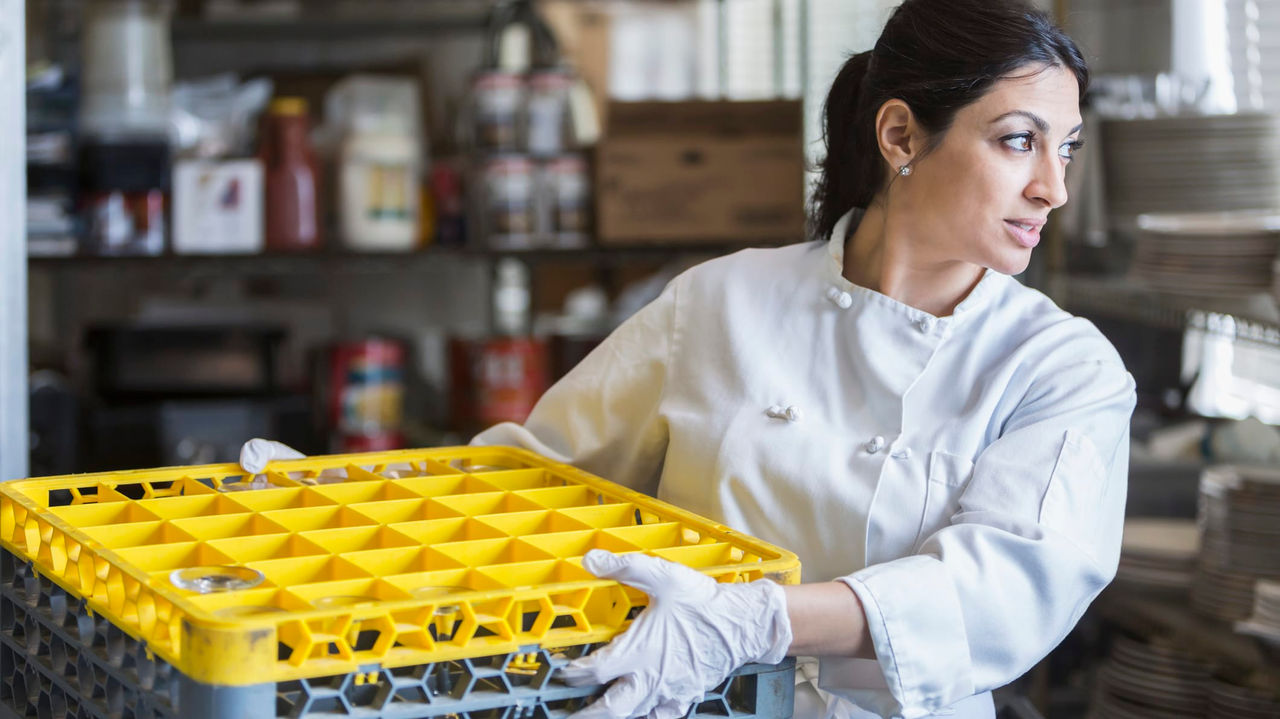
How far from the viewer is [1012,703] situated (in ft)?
8.44

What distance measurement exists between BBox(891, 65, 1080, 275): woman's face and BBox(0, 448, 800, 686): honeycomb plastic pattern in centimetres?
49

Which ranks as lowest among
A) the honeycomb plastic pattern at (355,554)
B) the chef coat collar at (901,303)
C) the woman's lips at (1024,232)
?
the honeycomb plastic pattern at (355,554)

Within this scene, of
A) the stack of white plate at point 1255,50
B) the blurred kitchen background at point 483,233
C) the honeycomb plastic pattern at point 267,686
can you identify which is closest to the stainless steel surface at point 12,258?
the honeycomb plastic pattern at point 267,686

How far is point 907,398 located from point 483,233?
200 cm

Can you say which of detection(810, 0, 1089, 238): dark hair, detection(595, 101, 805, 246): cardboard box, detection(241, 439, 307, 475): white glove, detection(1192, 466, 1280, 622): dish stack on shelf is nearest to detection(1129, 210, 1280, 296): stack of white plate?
detection(1192, 466, 1280, 622): dish stack on shelf

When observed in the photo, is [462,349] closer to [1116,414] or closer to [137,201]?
[137,201]

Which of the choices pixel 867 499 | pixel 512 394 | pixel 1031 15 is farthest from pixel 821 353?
pixel 512 394

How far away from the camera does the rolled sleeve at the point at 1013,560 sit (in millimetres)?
1196

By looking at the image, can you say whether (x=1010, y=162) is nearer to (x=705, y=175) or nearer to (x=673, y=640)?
(x=673, y=640)

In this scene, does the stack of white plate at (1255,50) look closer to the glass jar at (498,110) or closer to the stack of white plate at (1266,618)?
the stack of white plate at (1266,618)

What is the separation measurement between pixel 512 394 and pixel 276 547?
2318 mm

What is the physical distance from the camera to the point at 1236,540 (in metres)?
2.34

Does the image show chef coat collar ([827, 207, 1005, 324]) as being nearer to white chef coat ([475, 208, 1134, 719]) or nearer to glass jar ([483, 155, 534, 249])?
white chef coat ([475, 208, 1134, 719])

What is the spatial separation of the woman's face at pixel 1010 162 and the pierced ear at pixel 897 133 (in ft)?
0.21
